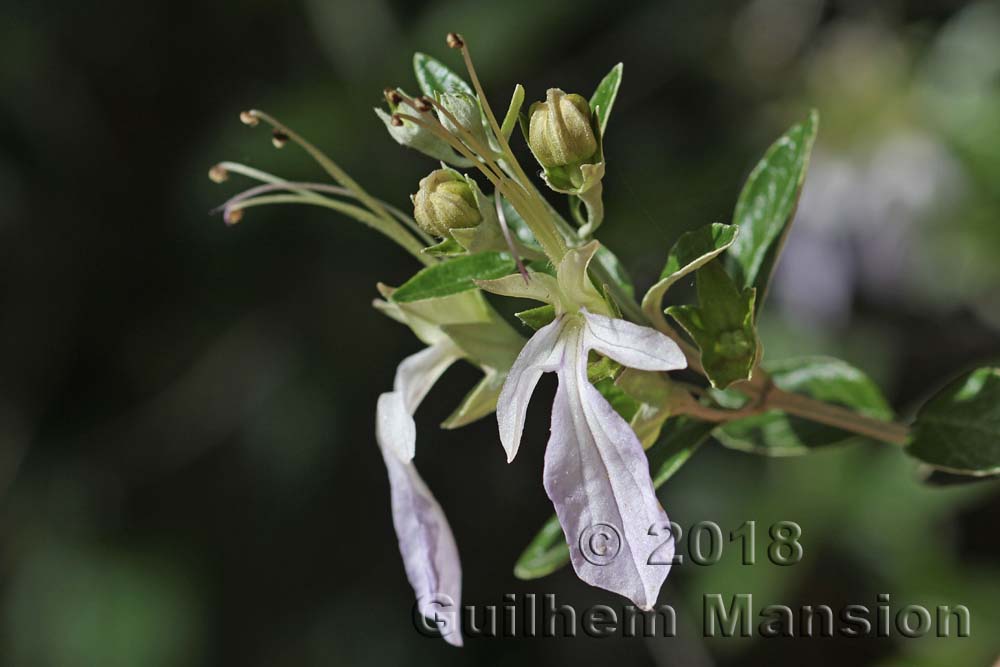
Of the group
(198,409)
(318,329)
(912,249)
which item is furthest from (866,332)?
(198,409)

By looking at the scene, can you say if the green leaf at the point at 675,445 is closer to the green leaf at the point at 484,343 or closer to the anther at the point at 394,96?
the green leaf at the point at 484,343

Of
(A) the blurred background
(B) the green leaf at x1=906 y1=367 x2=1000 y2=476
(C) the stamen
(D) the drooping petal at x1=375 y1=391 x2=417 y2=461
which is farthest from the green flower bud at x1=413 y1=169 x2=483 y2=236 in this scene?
(A) the blurred background

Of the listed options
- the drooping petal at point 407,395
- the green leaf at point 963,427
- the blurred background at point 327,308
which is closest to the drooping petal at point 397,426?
the drooping petal at point 407,395

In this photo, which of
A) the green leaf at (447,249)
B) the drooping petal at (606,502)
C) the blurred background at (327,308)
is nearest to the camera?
the drooping petal at (606,502)

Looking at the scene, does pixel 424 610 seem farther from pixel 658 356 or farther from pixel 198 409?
pixel 198 409

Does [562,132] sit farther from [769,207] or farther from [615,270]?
[769,207]

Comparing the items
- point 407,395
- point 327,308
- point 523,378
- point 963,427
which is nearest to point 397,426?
point 407,395

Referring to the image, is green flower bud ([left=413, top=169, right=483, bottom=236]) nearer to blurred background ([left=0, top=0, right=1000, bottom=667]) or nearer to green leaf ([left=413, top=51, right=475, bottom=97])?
green leaf ([left=413, top=51, right=475, bottom=97])
